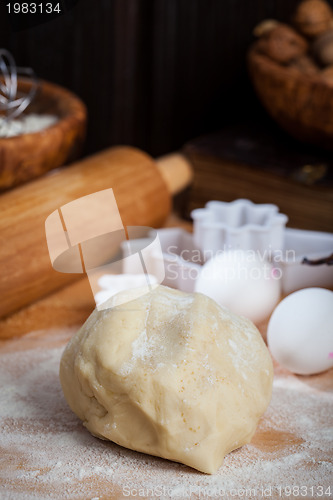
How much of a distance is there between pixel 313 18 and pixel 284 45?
0.35 feet

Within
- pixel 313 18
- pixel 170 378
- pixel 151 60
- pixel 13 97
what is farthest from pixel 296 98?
pixel 170 378

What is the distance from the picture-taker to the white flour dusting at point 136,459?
0.76m

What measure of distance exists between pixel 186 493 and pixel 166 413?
9cm

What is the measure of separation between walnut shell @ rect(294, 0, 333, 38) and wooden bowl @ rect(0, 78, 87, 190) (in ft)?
1.79

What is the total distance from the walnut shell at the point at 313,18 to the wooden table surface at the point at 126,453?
850 mm

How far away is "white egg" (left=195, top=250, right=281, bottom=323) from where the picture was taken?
106 cm

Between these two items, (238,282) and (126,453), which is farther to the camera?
(238,282)

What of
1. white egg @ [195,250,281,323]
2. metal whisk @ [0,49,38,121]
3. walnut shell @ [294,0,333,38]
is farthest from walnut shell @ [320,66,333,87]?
metal whisk @ [0,49,38,121]

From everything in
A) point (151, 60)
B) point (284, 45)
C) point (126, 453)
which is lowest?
point (126, 453)

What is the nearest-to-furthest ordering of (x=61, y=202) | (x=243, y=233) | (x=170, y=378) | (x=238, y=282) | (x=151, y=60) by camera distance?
(x=170, y=378)
(x=238, y=282)
(x=243, y=233)
(x=61, y=202)
(x=151, y=60)

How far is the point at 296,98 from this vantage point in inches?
55.9

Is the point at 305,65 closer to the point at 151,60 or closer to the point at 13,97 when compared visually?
the point at 151,60

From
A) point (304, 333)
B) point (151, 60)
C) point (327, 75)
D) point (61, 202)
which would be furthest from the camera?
point (151, 60)

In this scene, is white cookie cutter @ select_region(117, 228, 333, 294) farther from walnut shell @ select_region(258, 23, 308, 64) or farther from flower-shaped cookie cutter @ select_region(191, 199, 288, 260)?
walnut shell @ select_region(258, 23, 308, 64)
